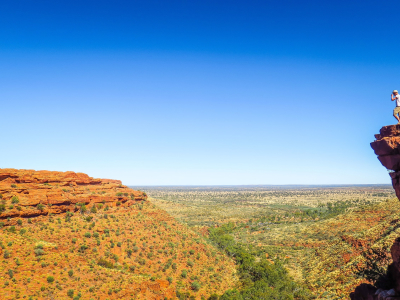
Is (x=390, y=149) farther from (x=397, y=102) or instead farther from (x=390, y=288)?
(x=390, y=288)

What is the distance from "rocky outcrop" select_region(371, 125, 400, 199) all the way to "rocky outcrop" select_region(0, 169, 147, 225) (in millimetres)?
35692

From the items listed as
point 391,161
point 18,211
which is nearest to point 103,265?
point 18,211

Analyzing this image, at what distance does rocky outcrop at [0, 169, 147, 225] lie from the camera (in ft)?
94.1

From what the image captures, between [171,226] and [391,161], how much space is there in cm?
3399

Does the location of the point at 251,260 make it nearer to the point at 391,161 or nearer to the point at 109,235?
the point at 109,235

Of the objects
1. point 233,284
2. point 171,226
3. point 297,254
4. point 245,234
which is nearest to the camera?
point 233,284

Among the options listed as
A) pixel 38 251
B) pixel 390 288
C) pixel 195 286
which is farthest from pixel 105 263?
pixel 390 288

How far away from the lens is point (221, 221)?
74.6 meters

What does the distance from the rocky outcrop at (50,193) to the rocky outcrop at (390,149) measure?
1405 inches

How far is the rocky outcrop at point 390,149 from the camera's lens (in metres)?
11.6

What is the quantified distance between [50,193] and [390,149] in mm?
37356

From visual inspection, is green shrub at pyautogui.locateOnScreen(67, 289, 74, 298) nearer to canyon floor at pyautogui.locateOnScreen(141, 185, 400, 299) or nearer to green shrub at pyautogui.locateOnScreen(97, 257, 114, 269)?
green shrub at pyautogui.locateOnScreen(97, 257, 114, 269)

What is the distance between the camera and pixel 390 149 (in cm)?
1174

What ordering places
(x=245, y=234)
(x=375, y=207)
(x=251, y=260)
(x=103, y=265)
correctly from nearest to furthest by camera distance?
(x=103, y=265) < (x=251, y=260) < (x=375, y=207) < (x=245, y=234)
